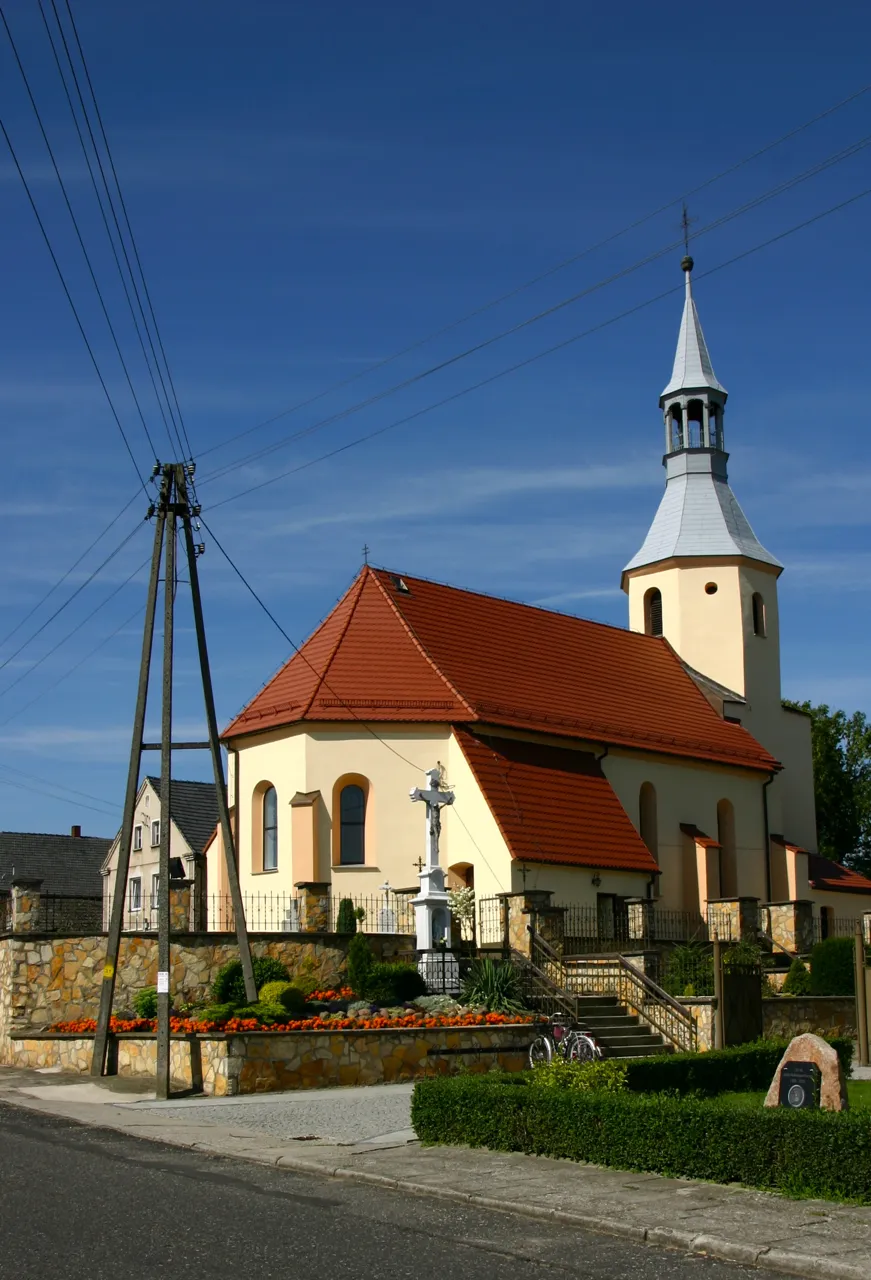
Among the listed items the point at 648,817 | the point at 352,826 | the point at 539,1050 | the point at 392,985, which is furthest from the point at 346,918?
the point at 648,817

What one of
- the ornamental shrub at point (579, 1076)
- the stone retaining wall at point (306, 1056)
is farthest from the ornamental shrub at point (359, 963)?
the ornamental shrub at point (579, 1076)

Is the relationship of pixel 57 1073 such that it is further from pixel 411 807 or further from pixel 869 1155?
pixel 869 1155

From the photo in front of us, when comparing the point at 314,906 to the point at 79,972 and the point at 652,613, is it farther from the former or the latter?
the point at 652,613

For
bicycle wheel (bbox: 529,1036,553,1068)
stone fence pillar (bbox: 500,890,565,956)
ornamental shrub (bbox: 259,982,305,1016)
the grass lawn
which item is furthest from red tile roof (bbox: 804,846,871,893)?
the grass lawn

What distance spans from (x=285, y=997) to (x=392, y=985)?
2.18 metres

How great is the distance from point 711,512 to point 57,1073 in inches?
1166

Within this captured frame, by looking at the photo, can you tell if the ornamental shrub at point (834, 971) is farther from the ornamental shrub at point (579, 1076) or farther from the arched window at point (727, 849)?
the ornamental shrub at point (579, 1076)

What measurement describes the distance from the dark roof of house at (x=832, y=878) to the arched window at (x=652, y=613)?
343 inches

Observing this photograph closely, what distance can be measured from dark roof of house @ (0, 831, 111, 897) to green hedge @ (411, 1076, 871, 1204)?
5010 cm

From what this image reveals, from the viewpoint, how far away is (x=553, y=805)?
32.4m

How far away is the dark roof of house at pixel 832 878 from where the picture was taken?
43.0 meters

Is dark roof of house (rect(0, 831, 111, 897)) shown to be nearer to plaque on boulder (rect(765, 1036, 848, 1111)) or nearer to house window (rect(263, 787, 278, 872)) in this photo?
house window (rect(263, 787, 278, 872))

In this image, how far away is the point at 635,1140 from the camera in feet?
39.6

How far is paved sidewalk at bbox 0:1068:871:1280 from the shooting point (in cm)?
946
